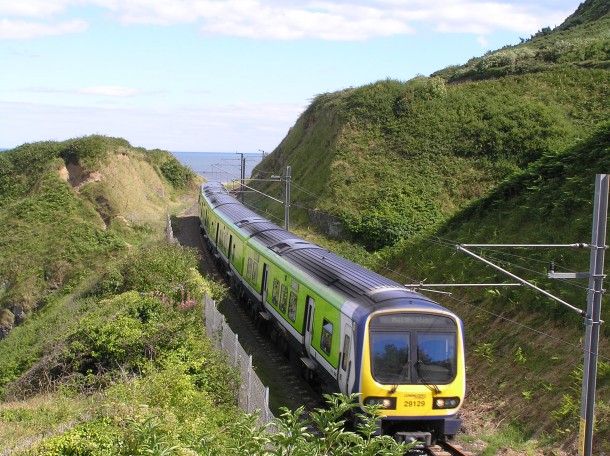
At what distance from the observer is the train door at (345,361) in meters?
12.7

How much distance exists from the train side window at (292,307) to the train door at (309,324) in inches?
40.9

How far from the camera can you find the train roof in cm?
1354

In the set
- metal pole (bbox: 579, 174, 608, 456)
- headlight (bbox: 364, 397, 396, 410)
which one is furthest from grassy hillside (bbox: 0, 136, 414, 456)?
metal pole (bbox: 579, 174, 608, 456)

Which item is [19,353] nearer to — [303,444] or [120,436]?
[120,436]

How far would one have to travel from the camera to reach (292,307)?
17172mm

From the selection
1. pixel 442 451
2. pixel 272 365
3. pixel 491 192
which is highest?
pixel 491 192

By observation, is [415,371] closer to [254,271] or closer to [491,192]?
[254,271]

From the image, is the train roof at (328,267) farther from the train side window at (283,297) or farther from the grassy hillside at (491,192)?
the grassy hillside at (491,192)

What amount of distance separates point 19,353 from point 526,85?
111ft

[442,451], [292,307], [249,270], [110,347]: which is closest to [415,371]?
[442,451]

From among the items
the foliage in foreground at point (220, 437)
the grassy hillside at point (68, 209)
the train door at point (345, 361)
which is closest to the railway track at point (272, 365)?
the foliage in foreground at point (220, 437)

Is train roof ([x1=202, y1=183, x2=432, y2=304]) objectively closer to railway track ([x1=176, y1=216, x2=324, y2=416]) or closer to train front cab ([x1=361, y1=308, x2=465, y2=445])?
train front cab ([x1=361, y1=308, x2=465, y2=445])

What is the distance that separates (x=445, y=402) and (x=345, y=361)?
1900mm

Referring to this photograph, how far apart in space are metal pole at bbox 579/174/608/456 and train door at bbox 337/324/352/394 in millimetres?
3932
